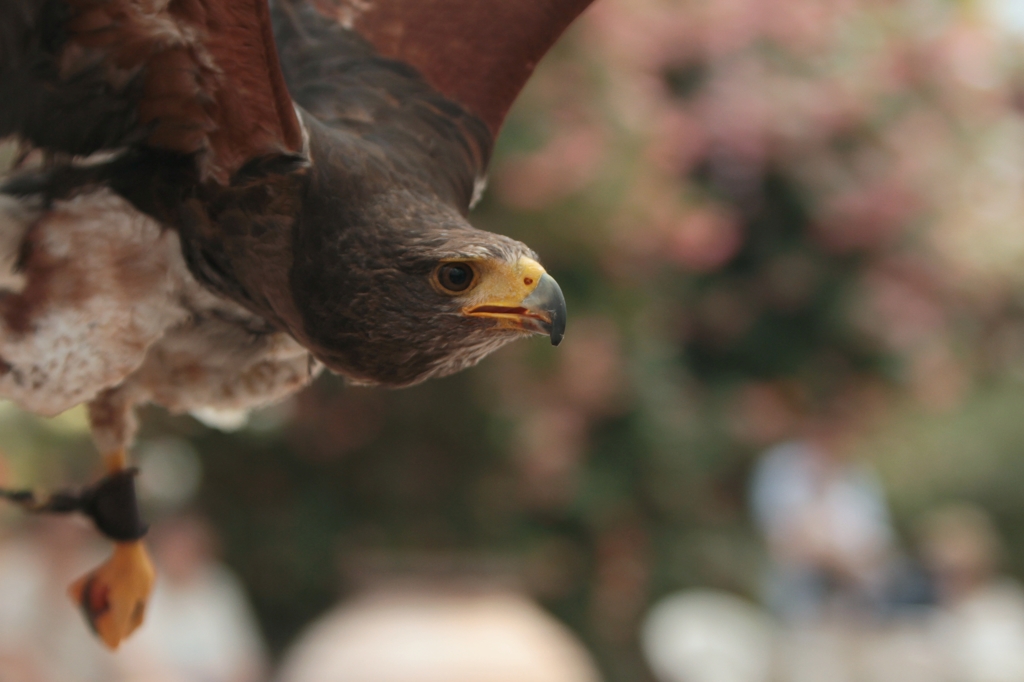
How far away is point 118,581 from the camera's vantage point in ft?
5.88

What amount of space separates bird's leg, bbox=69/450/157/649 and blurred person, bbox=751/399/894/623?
3.61m

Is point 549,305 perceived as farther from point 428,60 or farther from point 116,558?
point 116,558

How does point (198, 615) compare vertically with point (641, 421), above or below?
below

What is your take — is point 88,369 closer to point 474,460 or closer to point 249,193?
point 249,193

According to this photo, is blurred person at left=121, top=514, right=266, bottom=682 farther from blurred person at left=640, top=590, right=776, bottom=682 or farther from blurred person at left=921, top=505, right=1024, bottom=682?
blurred person at left=921, top=505, right=1024, bottom=682

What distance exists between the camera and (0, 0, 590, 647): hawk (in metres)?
1.37

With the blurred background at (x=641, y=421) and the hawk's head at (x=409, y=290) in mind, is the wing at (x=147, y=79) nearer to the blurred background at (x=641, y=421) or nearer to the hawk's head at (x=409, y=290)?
the hawk's head at (x=409, y=290)

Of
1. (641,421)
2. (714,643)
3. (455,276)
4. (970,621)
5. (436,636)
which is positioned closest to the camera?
(455,276)

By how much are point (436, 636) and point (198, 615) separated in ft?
5.77

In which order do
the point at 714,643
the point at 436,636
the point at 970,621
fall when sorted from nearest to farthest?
the point at 436,636 → the point at 970,621 → the point at 714,643

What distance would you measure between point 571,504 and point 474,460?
1.35ft

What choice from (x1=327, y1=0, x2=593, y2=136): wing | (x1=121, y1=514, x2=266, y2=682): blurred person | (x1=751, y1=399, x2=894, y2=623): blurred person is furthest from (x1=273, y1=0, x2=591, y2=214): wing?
(x1=751, y1=399, x2=894, y2=623): blurred person

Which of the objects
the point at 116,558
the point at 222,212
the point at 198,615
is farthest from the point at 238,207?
the point at 198,615

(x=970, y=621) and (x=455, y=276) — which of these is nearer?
(x=455, y=276)
